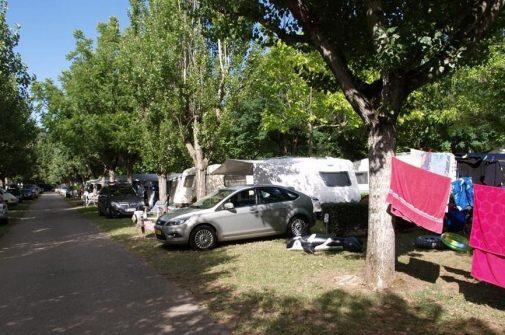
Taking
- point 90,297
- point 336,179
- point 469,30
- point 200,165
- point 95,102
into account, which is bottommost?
point 90,297

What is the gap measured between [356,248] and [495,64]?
11.2m

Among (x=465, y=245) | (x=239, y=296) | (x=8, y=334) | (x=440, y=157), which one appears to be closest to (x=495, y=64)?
(x=440, y=157)

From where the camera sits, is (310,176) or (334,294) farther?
(310,176)

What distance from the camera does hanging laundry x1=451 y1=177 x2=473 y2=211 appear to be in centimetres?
1225

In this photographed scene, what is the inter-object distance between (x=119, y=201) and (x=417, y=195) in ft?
57.0

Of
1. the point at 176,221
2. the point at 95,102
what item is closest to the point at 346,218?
the point at 176,221

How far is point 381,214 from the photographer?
22.5ft

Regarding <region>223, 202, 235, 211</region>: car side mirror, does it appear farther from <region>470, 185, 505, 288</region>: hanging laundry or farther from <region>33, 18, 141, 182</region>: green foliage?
<region>33, 18, 141, 182</region>: green foliage

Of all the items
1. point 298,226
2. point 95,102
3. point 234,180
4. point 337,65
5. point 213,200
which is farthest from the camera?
point 95,102

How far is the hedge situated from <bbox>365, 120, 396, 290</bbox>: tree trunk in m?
4.67

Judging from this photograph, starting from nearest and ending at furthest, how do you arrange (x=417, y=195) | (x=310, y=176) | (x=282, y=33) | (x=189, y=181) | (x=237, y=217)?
(x=417, y=195), (x=282, y=33), (x=237, y=217), (x=310, y=176), (x=189, y=181)

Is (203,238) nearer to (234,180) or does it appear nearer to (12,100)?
(234,180)

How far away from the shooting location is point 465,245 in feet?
28.4

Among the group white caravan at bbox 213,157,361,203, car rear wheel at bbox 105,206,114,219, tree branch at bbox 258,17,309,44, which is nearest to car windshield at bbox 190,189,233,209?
tree branch at bbox 258,17,309,44
